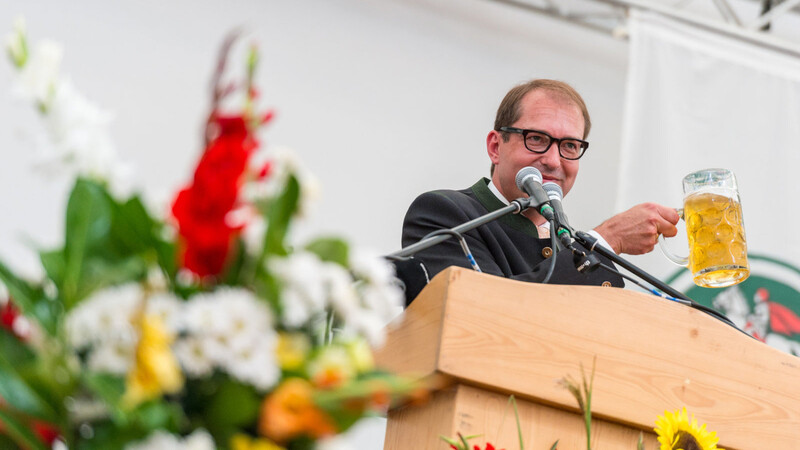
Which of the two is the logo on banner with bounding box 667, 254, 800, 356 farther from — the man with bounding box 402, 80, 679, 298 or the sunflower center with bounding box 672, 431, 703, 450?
the sunflower center with bounding box 672, 431, 703, 450

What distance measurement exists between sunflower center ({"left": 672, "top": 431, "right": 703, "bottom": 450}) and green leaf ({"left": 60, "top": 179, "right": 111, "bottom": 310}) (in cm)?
70


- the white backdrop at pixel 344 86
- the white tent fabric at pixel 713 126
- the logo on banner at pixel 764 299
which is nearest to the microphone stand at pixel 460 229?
the white backdrop at pixel 344 86

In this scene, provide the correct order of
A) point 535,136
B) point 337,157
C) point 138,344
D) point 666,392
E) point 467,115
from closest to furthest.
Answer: point 138,344 → point 666,392 → point 535,136 → point 337,157 → point 467,115

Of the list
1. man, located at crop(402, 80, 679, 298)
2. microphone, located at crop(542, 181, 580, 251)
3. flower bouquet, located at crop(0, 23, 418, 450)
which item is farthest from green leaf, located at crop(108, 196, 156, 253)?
man, located at crop(402, 80, 679, 298)

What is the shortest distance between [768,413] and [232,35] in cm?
116

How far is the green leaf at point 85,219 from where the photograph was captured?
1.79ft

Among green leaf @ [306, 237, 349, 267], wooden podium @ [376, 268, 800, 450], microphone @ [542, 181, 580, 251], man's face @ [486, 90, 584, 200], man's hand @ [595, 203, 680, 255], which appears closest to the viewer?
green leaf @ [306, 237, 349, 267]

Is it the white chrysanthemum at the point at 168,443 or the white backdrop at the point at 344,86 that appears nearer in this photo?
the white chrysanthemum at the point at 168,443

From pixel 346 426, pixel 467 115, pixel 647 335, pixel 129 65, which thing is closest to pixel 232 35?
pixel 346 426

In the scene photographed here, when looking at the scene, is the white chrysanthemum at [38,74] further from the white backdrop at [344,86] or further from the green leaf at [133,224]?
the white backdrop at [344,86]

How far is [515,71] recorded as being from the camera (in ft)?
12.6

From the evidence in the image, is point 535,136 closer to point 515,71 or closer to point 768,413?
point 768,413

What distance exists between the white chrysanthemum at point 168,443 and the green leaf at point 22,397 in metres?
0.05

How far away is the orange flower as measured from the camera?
51 cm
